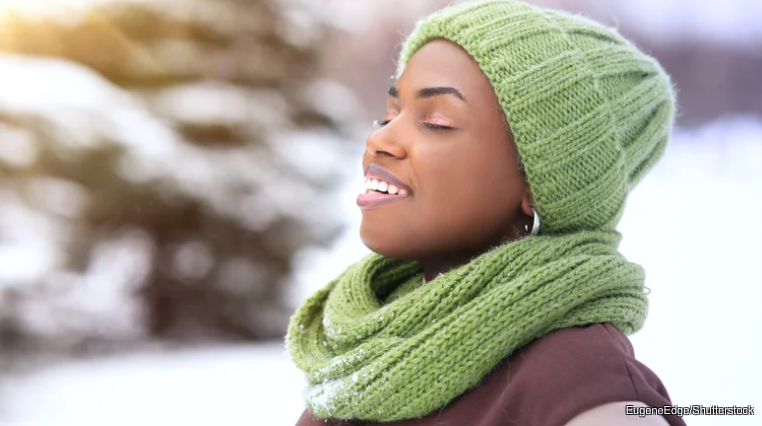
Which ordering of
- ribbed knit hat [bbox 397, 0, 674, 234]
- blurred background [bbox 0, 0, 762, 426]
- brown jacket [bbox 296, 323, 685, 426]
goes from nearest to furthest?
brown jacket [bbox 296, 323, 685, 426] → ribbed knit hat [bbox 397, 0, 674, 234] → blurred background [bbox 0, 0, 762, 426]

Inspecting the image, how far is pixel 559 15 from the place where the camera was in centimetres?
103

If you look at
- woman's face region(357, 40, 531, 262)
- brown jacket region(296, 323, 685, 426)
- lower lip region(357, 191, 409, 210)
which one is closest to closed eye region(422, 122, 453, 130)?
woman's face region(357, 40, 531, 262)

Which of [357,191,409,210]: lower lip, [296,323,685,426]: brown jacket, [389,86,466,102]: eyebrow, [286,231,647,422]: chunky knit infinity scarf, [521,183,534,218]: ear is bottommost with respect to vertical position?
[296,323,685,426]: brown jacket

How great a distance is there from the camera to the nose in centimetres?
94

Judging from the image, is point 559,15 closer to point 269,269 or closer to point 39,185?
point 269,269

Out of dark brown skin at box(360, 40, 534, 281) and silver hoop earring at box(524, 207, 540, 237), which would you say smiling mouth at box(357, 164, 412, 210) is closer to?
dark brown skin at box(360, 40, 534, 281)

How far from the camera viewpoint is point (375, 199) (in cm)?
96

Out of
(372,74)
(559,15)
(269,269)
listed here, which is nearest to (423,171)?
(559,15)

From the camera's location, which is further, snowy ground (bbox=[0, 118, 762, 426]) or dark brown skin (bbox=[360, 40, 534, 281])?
snowy ground (bbox=[0, 118, 762, 426])

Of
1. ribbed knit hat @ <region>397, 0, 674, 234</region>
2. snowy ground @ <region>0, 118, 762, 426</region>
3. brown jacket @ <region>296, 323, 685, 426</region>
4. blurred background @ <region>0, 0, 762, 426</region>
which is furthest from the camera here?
blurred background @ <region>0, 0, 762, 426</region>

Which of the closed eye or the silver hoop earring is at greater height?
the closed eye

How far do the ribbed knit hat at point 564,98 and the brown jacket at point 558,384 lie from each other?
0.20 meters

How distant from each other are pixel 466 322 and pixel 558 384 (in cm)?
13

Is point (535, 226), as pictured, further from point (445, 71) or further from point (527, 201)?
point (445, 71)
